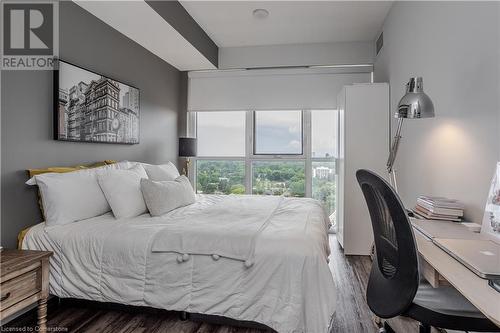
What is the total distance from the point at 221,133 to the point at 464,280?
4.04 m

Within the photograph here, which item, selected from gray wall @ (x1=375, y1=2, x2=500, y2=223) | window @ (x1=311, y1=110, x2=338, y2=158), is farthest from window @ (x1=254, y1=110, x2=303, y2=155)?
gray wall @ (x1=375, y1=2, x2=500, y2=223)

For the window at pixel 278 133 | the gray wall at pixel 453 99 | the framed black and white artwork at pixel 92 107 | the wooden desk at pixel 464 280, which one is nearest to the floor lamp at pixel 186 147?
the framed black and white artwork at pixel 92 107

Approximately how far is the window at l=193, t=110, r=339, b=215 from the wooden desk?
3.12 m

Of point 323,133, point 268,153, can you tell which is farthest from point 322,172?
point 268,153

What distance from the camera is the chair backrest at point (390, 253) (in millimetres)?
1135

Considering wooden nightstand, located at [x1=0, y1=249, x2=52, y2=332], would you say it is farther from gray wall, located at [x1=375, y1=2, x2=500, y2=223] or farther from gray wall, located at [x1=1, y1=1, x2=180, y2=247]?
gray wall, located at [x1=375, y1=2, x2=500, y2=223]

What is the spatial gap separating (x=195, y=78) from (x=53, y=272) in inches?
134

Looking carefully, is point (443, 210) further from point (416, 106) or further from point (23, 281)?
point (23, 281)

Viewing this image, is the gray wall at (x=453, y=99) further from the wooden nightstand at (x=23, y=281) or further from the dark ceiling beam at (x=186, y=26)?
the wooden nightstand at (x=23, y=281)

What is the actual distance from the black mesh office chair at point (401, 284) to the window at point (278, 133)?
312 centimetres

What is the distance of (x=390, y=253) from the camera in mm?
1341

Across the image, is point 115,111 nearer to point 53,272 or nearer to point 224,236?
point 53,272

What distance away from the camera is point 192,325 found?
1.98m

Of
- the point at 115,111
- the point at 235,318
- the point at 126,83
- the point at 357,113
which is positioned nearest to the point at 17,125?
the point at 115,111
